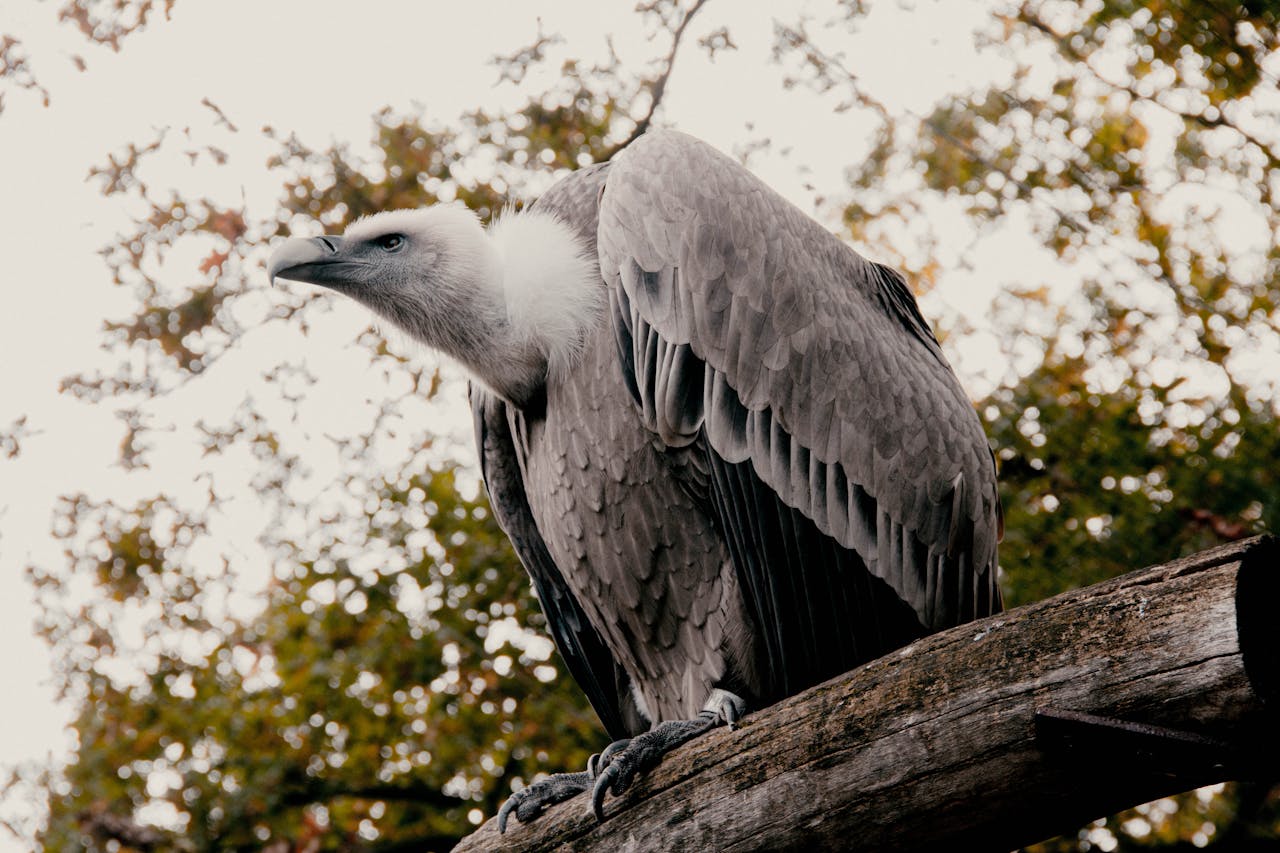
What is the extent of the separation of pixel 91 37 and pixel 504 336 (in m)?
4.34

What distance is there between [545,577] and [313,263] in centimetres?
163

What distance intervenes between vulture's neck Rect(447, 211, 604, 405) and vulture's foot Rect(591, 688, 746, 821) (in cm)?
143

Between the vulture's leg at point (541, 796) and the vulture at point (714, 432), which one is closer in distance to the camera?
the vulture's leg at point (541, 796)

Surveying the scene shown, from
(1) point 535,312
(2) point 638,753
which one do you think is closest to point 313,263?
(1) point 535,312

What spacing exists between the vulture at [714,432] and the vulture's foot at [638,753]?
0.06 m

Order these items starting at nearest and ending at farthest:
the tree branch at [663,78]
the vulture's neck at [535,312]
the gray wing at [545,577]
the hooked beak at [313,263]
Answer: the vulture's neck at [535,312], the hooked beak at [313,263], the gray wing at [545,577], the tree branch at [663,78]

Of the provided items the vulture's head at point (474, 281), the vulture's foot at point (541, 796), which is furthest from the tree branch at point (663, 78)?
the vulture's foot at point (541, 796)

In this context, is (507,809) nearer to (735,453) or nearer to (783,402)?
(735,453)

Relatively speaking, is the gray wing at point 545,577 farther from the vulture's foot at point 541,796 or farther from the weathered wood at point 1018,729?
the weathered wood at point 1018,729

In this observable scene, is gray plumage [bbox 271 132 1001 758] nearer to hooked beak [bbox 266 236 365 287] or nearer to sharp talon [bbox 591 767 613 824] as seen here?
hooked beak [bbox 266 236 365 287]

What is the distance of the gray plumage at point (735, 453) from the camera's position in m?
4.19

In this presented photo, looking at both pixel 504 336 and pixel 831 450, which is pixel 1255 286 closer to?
pixel 831 450

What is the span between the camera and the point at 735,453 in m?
4.16

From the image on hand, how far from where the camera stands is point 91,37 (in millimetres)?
7352
